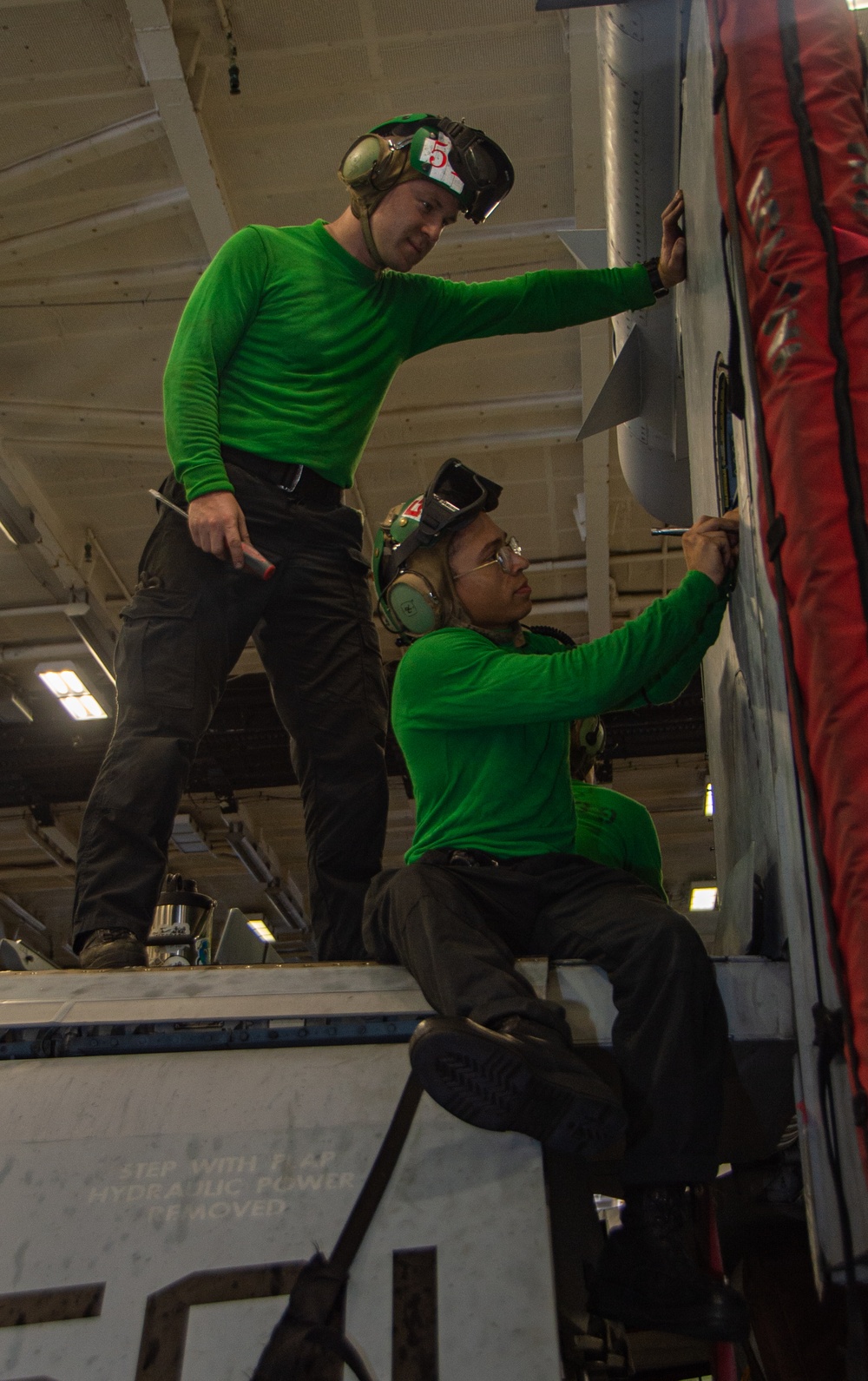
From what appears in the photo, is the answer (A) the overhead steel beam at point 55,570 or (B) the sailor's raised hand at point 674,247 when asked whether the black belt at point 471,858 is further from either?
(A) the overhead steel beam at point 55,570

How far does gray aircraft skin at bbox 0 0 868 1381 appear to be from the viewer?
1.51m

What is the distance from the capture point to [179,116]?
17.0 ft

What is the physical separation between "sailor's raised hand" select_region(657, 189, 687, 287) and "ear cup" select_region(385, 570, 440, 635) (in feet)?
3.52

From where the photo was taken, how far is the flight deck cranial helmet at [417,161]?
293 cm

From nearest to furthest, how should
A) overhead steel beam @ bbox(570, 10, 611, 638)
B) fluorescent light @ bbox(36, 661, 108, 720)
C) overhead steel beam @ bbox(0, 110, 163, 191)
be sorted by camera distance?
overhead steel beam @ bbox(570, 10, 611, 638) < overhead steel beam @ bbox(0, 110, 163, 191) < fluorescent light @ bbox(36, 661, 108, 720)

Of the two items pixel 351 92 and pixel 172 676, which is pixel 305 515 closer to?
pixel 172 676

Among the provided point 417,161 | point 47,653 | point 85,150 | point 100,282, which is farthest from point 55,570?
point 417,161

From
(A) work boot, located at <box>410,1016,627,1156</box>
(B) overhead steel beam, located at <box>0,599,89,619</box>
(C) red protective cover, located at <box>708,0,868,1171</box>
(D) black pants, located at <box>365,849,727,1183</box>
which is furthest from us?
(B) overhead steel beam, located at <box>0,599,89,619</box>

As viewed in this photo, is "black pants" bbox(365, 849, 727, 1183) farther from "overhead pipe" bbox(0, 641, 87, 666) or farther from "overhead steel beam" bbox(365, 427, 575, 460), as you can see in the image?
"overhead pipe" bbox(0, 641, 87, 666)

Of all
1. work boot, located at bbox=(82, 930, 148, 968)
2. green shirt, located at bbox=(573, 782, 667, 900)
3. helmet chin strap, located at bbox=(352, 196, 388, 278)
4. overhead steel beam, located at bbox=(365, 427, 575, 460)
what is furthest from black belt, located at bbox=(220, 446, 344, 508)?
overhead steel beam, located at bbox=(365, 427, 575, 460)

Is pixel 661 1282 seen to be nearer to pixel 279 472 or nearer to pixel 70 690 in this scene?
pixel 279 472

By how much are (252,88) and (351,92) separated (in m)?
0.46

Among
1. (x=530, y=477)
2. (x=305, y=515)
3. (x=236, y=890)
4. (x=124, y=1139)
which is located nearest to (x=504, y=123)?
(x=530, y=477)

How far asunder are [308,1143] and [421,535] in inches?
54.4
